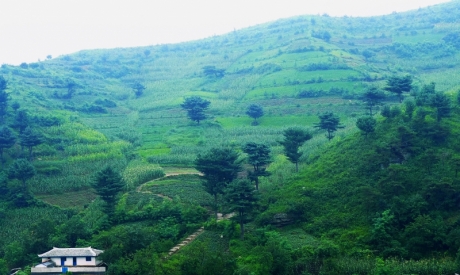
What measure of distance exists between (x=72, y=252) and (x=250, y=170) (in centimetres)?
1983

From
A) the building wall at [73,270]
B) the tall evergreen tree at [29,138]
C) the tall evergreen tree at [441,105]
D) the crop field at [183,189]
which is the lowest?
the building wall at [73,270]

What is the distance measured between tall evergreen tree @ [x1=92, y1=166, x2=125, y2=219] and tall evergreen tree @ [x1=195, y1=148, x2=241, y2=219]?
6235 millimetres

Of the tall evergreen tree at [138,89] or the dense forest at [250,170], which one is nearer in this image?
the dense forest at [250,170]

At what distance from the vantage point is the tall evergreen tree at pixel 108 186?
37019 mm

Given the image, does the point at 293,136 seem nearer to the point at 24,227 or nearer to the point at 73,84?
the point at 24,227

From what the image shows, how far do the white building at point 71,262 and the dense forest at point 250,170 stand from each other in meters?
0.73

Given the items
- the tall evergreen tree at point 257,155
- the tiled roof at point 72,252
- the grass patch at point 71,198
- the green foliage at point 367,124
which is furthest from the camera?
the grass patch at point 71,198

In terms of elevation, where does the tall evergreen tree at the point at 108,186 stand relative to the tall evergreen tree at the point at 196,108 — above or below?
below

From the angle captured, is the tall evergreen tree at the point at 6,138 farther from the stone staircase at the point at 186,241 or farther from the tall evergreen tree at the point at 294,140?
the tall evergreen tree at the point at 294,140

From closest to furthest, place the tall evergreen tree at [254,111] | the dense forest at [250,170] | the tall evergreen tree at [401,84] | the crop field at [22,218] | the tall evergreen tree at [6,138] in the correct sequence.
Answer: the dense forest at [250,170] < the crop field at [22,218] < the tall evergreen tree at [401,84] < the tall evergreen tree at [6,138] < the tall evergreen tree at [254,111]

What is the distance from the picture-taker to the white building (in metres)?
29.5

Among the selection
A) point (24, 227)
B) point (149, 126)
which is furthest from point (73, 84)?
point (24, 227)

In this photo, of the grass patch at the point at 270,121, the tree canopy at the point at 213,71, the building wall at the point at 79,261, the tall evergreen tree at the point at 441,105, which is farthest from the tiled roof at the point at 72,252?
the tree canopy at the point at 213,71

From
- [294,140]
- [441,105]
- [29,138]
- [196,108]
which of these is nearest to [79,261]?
[294,140]
